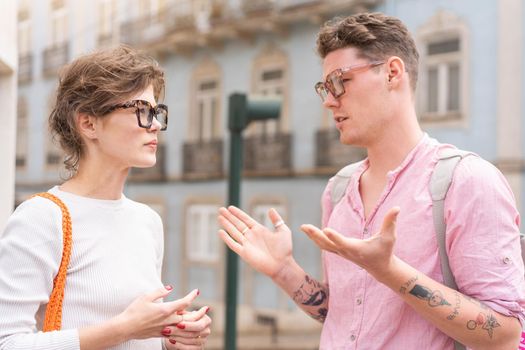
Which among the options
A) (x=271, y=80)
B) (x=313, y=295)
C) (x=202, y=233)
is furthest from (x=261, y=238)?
(x=202, y=233)

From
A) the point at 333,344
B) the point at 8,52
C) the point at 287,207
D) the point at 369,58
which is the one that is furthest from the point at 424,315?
the point at 287,207

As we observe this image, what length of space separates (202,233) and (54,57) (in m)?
3.09

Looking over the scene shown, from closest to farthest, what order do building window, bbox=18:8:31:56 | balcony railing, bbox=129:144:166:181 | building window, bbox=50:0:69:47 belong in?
1. building window, bbox=18:8:31:56
2. building window, bbox=50:0:69:47
3. balcony railing, bbox=129:144:166:181

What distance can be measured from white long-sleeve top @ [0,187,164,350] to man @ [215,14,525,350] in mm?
226

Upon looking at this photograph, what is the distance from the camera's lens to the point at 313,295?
190 centimetres

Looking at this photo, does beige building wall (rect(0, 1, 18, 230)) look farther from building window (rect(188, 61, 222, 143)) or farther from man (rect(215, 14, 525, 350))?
building window (rect(188, 61, 222, 143))

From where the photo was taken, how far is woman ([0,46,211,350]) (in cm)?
149

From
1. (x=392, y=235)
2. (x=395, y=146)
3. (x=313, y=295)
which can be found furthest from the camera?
(x=313, y=295)

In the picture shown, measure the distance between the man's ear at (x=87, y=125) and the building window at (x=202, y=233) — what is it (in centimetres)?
877

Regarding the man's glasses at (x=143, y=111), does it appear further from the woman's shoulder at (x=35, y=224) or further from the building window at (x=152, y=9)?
the building window at (x=152, y=9)

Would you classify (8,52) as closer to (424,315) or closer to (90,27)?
(424,315)

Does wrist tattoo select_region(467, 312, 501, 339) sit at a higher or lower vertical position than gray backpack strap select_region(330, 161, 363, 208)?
lower

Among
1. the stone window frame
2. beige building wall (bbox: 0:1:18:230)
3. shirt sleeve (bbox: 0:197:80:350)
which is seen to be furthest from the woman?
the stone window frame

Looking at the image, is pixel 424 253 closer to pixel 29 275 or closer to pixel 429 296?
pixel 429 296
